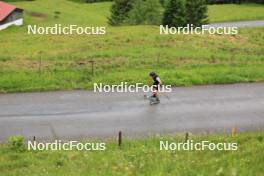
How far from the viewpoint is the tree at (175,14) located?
58719mm

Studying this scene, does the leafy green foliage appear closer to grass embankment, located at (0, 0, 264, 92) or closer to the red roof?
the red roof

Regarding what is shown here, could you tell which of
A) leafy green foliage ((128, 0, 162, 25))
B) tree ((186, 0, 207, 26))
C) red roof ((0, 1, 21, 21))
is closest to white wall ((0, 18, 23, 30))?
red roof ((0, 1, 21, 21))

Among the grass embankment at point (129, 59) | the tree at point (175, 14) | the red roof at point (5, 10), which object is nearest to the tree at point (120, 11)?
the tree at point (175, 14)

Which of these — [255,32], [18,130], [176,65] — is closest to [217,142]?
[18,130]

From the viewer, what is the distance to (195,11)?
62125mm

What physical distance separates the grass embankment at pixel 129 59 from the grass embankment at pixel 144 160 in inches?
294

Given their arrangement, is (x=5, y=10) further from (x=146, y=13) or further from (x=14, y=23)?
(x=146, y=13)

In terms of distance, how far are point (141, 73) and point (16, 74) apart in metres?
5.88

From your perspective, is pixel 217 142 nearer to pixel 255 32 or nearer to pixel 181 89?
pixel 181 89

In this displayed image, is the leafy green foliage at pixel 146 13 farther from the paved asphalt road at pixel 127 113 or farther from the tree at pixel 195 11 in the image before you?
the paved asphalt road at pixel 127 113

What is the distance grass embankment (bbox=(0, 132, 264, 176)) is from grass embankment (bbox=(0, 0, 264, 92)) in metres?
7.46

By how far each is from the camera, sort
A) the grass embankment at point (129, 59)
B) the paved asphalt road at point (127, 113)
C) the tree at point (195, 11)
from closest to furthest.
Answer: the paved asphalt road at point (127, 113)
the grass embankment at point (129, 59)
the tree at point (195, 11)

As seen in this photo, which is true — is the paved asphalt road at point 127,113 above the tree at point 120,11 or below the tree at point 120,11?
below

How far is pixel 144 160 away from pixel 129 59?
13366 mm
